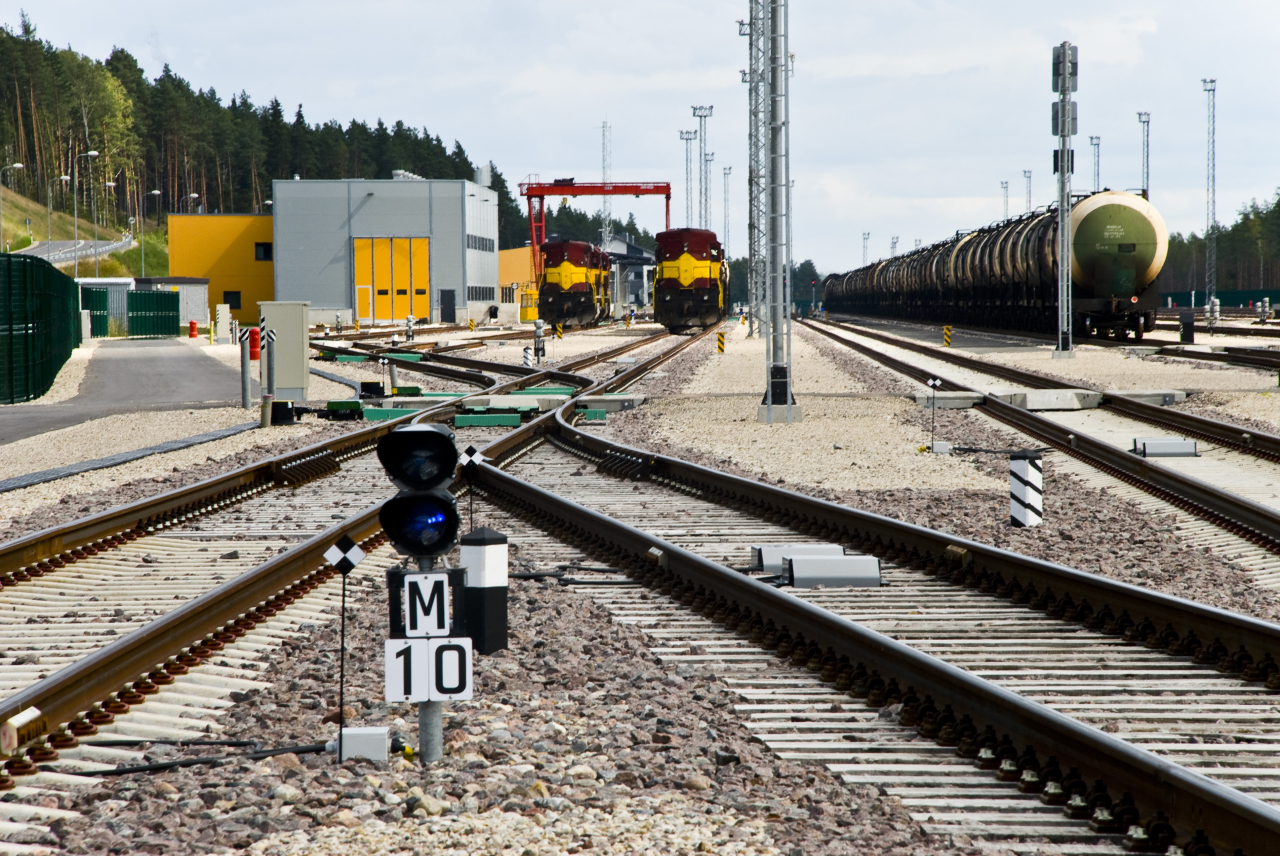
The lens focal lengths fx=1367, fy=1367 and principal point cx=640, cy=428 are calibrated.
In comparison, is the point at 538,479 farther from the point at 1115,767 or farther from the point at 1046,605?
the point at 1115,767

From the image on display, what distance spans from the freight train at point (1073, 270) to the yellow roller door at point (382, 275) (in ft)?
105

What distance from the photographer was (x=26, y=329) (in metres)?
23.4

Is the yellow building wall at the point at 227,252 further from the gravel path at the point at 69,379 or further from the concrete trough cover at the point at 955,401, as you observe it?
the concrete trough cover at the point at 955,401

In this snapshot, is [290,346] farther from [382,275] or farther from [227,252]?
[227,252]

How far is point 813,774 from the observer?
14.7 ft

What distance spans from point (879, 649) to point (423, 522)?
2.02 metres

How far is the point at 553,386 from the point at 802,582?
1879 centimetres

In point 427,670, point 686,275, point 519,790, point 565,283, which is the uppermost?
point 686,275

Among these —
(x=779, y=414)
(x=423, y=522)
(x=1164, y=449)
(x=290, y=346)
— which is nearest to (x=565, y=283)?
(x=290, y=346)

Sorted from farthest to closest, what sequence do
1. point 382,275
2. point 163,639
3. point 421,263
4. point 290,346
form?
point 421,263 < point 382,275 < point 290,346 < point 163,639

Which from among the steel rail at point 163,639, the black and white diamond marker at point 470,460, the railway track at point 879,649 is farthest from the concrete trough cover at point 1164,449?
the steel rail at point 163,639

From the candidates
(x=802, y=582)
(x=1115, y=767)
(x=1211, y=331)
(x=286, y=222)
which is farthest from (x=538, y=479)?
(x=286, y=222)

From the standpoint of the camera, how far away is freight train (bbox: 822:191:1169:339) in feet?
122

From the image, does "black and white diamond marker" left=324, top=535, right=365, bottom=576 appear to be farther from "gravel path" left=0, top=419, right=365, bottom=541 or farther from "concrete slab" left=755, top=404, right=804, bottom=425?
"concrete slab" left=755, top=404, right=804, bottom=425
